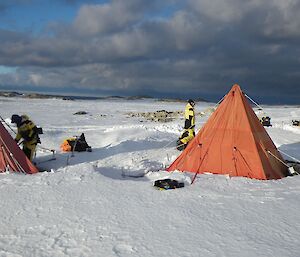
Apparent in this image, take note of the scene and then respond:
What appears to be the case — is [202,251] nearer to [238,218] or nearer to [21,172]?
[238,218]

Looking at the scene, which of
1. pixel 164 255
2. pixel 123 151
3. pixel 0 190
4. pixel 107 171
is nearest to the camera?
pixel 164 255

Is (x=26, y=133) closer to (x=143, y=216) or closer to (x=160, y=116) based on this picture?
(x=143, y=216)

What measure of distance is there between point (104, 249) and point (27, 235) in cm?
112

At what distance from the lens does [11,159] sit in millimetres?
8680

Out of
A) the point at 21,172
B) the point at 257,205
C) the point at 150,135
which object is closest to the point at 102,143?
→ the point at 150,135

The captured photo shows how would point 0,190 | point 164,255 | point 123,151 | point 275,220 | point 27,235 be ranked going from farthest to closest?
point 123,151
point 0,190
point 275,220
point 27,235
point 164,255

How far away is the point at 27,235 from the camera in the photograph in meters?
4.93

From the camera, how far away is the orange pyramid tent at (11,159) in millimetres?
8579

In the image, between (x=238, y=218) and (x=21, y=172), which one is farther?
(x=21, y=172)

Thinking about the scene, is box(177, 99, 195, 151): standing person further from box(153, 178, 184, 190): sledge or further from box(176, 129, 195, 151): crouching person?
box(153, 178, 184, 190): sledge

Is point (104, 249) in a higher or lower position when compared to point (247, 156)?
lower

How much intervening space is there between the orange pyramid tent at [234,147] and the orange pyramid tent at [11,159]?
11.2 ft

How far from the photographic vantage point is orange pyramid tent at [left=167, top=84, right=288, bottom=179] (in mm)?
8797

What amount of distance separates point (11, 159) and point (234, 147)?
A: 5161 millimetres
